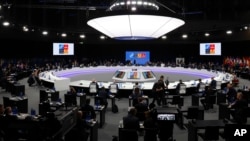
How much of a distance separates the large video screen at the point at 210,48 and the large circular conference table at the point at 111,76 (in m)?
4.62

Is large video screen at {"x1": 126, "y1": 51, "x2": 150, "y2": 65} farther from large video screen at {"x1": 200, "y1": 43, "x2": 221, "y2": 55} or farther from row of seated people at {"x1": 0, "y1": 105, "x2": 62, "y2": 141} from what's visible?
row of seated people at {"x1": 0, "y1": 105, "x2": 62, "y2": 141}

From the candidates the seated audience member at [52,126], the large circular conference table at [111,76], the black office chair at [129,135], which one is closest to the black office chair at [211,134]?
the black office chair at [129,135]

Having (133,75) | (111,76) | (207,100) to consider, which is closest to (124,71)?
(133,75)

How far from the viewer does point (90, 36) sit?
33500 millimetres

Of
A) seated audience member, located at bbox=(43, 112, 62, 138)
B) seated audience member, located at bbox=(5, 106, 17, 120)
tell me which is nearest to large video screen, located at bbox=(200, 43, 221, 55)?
seated audience member, located at bbox=(5, 106, 17, 120)

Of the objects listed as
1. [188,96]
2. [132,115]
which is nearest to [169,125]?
[132,115]

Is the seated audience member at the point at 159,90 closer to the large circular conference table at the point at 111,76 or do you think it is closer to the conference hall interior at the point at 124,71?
the conference hall interior at the point at 124,71

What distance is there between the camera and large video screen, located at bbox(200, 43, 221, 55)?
29750mm

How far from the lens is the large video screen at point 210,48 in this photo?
29.8 m

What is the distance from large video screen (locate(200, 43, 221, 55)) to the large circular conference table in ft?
15.2

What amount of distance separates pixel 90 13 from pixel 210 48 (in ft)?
47.2

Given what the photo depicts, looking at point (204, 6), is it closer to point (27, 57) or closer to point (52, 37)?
point (52, 37)

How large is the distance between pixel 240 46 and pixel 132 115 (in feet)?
80.7

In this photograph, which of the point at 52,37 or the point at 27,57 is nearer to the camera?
the point at 27,57
